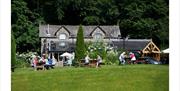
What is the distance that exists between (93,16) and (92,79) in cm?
34

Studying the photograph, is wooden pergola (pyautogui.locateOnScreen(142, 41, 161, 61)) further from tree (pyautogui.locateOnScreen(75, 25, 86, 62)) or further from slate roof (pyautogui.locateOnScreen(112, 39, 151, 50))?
tree (pyautogui.locateOnScreen(75, 25, 86, 62))

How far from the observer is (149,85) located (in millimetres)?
5281

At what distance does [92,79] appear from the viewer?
5.29 metres

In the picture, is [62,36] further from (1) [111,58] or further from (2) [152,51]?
(2) [152,51]

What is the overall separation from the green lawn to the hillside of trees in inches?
5.5

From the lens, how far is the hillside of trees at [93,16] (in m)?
5.30

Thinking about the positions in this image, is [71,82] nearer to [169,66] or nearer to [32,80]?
[32,80]

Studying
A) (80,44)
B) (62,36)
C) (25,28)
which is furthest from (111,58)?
(25,28)

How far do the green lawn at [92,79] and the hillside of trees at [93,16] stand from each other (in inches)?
5.5

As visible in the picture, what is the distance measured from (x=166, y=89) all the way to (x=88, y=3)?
Answer: 628 millimetres

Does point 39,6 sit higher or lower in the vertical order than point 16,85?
higher

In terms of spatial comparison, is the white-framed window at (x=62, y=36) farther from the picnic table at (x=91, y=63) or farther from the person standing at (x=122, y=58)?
the person standing at (x=122, y=58)

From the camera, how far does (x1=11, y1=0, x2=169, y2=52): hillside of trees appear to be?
17.4 ft
